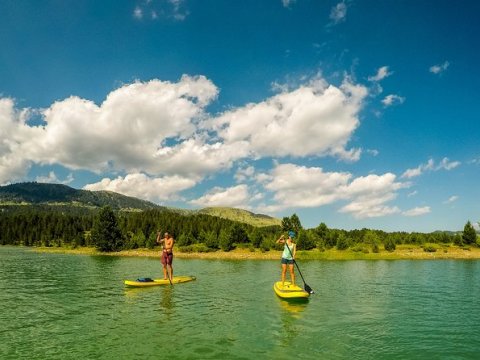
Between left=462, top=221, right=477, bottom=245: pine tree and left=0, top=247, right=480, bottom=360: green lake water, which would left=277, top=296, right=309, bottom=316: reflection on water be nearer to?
left=0, top=247, right=480, bottom=360: green lake water

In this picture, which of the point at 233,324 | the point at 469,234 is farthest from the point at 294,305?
the point at 469,234

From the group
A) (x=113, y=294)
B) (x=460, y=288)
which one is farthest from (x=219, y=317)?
(x=460, y=288)

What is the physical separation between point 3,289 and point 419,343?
37.3 meters

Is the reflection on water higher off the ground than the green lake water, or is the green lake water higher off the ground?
the reflection on water

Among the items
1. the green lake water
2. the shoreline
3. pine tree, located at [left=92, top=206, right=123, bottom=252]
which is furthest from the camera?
pine tree, located at [left=92, top=206, right=123, bottom=252]

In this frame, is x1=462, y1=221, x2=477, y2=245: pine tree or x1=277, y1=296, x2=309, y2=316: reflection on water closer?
x1=277, y1=296, x2=309, y2=316: reflection on water

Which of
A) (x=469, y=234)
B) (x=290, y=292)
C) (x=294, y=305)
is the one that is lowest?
(x=294, y=305)

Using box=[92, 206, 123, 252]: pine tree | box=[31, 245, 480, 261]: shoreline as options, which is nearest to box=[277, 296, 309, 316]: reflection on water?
box=[31, 245, 480, 261]: shoreline

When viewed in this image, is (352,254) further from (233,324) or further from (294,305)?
(233,324)

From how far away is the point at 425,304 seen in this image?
102ft

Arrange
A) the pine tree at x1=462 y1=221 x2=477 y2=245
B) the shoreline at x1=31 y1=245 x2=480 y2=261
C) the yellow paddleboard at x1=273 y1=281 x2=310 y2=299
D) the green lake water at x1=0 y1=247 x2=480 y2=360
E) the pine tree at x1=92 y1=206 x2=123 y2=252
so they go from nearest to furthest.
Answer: the green lake water at x1=0 y1=247 x2=480 y2=360 < the yellow paddleboard at x1=273 y1=281 x2=310 y2=299 < the shoreline at x1=31 y1=245 x2=480 y2=261 < the pine tree at x1=462 y1=221 x2=477 y2=245 < the pine tree at x1=92 y1=206 x2=123 y2=252

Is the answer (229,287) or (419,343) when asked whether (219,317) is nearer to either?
(419,343)

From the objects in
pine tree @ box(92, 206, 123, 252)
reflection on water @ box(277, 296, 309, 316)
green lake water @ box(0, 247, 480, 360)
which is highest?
pine tree @ box(92, 206, 123, 252)

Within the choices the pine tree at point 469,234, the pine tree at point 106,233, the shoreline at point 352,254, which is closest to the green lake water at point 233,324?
the shoreline at point 352,254
